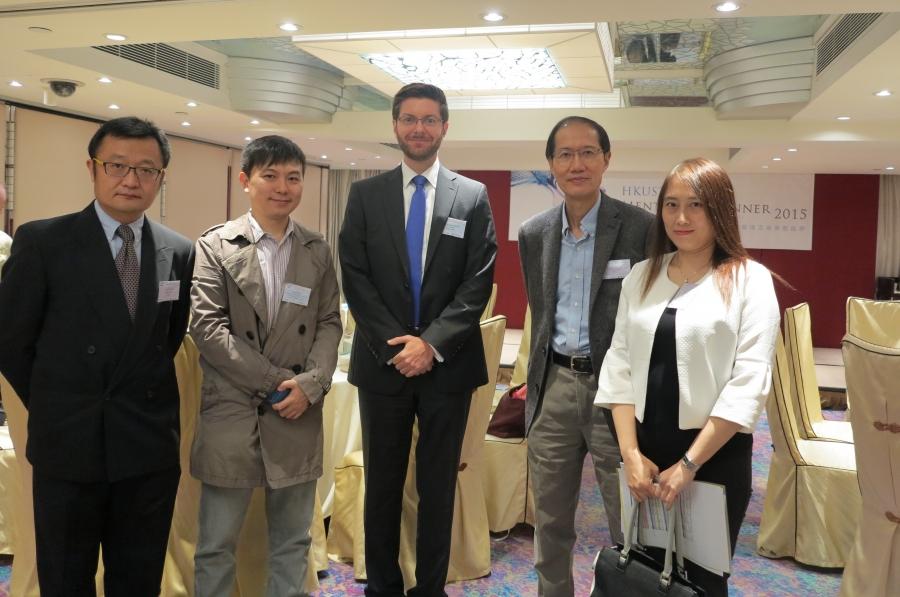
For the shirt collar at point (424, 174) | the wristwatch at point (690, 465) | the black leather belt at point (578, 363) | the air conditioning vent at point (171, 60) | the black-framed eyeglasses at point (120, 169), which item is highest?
the air conditioning vent at point (171, 60)

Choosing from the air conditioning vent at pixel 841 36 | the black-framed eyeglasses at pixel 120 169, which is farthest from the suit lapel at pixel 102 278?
the air conditioning vent at pixel 841 36

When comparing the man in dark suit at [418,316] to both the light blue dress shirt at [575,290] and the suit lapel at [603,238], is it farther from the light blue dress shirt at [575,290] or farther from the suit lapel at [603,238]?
the suit lapel at [603,238]

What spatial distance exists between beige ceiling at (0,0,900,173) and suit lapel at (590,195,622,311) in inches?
91.1

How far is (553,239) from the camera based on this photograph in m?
2.20

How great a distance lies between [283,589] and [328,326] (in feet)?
2.66

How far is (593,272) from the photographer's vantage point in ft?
6.89

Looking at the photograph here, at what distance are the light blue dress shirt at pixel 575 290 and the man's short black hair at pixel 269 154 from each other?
0.86 m

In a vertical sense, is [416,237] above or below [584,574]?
above

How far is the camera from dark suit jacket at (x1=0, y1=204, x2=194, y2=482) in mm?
1664

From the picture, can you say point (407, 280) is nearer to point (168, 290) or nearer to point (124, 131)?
point (168, 290)

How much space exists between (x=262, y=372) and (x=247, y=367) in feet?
0.15

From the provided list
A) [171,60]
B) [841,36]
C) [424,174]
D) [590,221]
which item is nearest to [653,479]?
[590,221]

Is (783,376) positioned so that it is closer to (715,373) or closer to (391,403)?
(715,373)

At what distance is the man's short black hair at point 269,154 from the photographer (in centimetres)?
211
